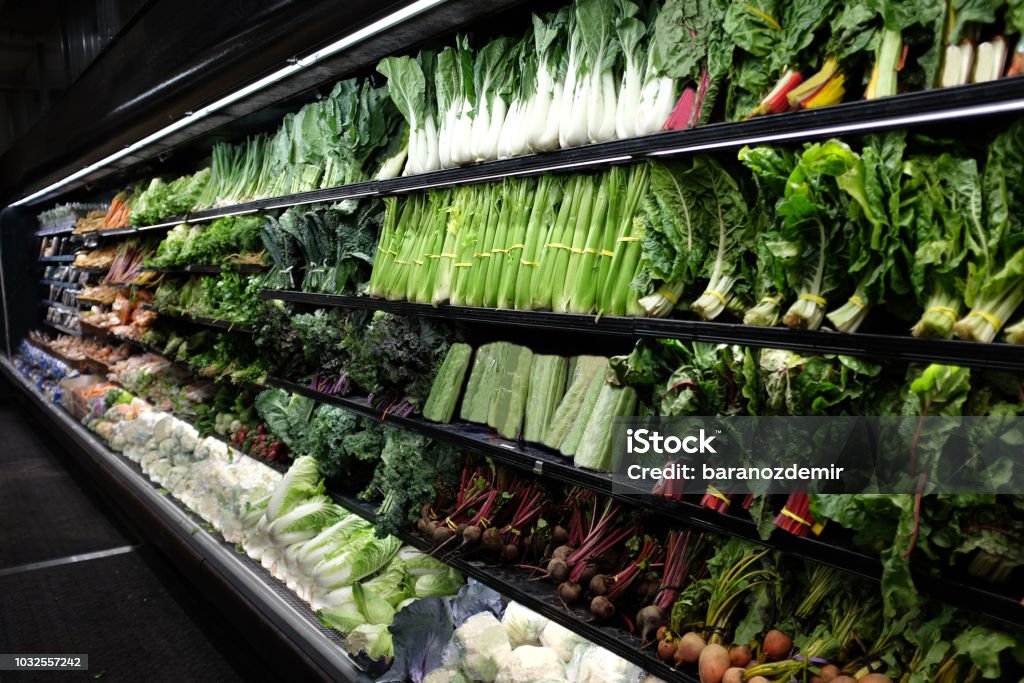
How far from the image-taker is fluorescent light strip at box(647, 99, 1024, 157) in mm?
1359

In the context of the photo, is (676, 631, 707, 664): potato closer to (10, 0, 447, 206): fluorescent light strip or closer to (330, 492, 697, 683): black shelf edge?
(330, 492, 697, 683): black shelf edge

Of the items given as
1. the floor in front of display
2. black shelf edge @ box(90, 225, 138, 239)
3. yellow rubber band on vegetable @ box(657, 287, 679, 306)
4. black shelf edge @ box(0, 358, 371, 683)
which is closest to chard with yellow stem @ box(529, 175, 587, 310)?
yellow rubber band on vegetable @ box(657, 287, 679, 306)

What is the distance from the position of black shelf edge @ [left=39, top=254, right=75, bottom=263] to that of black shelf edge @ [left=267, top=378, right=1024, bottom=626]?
778cm

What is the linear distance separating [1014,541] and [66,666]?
13.8ft

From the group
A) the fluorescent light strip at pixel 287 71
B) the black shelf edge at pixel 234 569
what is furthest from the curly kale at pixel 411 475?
the fluorescent light strip at pixel 287 71

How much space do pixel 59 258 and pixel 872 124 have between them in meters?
10.5

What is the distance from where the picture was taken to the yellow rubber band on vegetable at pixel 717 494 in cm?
197

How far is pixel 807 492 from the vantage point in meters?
1.78

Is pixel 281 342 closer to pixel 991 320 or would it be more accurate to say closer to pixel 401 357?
pixel 401 357

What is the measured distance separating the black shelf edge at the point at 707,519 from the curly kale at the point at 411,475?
5.4 inches

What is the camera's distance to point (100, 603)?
4.50m

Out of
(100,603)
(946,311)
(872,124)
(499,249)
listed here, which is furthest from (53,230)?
(946,311)

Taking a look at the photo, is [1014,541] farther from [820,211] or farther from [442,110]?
[442,110]

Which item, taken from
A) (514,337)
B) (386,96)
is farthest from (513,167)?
(386,96)
